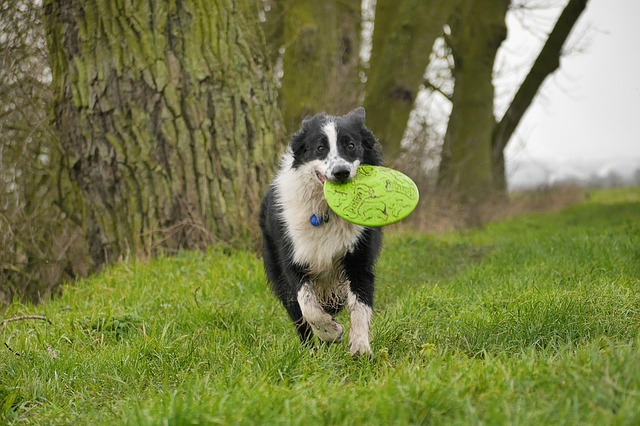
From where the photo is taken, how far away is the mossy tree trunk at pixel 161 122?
716 cm

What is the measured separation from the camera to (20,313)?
5.55 m

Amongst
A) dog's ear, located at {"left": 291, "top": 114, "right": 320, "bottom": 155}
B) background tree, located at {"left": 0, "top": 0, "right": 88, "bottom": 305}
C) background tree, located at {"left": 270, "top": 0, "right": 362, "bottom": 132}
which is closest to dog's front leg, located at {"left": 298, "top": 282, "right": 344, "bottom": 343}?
dog's ear, located at {"left": 291, "top": 114, "right": 320, "bottom": 155}

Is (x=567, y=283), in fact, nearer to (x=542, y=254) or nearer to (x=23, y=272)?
(x=542, y=254)

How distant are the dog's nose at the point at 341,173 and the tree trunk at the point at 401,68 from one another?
6.82 m

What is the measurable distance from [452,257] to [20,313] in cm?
449

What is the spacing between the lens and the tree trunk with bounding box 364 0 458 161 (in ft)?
36.7

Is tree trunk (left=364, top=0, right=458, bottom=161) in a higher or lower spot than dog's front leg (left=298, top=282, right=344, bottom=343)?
higher

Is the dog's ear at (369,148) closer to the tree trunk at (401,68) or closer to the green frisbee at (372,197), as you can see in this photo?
the green frisbee at (372,197)

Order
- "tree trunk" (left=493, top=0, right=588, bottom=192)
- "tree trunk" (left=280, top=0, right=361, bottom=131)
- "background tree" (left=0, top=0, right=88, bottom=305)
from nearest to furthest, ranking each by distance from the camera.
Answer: "background tree" (left=0, top=0, right=88, bottom=305) → "tree trunk" (left=280, top=0, right=361, bottom=131) → "tree trunk" (left=493, top=0, right=588, bottom=192)

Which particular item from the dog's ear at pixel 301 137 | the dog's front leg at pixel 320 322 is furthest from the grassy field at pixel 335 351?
the dog's ear at pixel 301 137

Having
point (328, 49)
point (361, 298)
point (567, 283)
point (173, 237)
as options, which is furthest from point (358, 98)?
point (361, 298)

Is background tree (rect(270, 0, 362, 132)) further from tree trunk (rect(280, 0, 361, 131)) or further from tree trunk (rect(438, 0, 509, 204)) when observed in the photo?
tree trunk (rect(438, 0, 509, 204))

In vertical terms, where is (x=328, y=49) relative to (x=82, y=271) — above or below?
above

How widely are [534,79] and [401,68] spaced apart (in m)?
8.20
